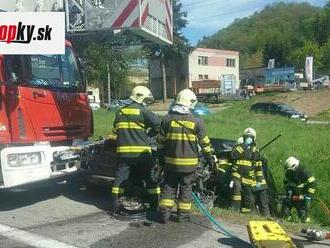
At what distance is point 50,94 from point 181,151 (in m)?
2.52

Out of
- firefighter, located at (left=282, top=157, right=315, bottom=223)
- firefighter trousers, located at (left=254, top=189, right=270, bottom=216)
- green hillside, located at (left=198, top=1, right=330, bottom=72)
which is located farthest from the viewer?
green hillside, located at (left=198, top=1, right=330, bottom=72)

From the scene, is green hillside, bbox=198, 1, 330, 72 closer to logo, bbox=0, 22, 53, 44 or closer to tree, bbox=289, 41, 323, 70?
tree, bbox=289, 41, 323, 70

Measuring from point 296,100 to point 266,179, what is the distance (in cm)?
3242

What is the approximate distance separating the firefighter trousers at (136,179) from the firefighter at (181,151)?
0.45 meters

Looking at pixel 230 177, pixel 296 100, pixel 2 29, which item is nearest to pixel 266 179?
pixel 230 177

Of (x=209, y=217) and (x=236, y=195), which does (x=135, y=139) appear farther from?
(x=236, y=195)

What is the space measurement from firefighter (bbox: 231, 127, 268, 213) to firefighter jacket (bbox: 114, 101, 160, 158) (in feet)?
7.25

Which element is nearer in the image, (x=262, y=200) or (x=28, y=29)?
(x=28, y=29)

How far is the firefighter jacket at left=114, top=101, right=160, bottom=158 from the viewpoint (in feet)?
24.4

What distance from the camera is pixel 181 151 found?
7.00 meters

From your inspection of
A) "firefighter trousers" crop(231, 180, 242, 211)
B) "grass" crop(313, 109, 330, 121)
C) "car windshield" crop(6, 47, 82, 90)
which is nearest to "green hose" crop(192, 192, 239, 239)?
"firefighter trousers" crop(231, 180, 242, 211)

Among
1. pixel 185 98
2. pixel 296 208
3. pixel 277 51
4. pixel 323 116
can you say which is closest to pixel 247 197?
pixel 296 208

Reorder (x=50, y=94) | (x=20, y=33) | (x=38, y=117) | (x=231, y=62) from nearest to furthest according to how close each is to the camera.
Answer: (x=20, y=33) → (x=38, y=117) → (x=50, y=94) → (x=231, y=62)

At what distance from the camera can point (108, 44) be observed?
29.5 ft
